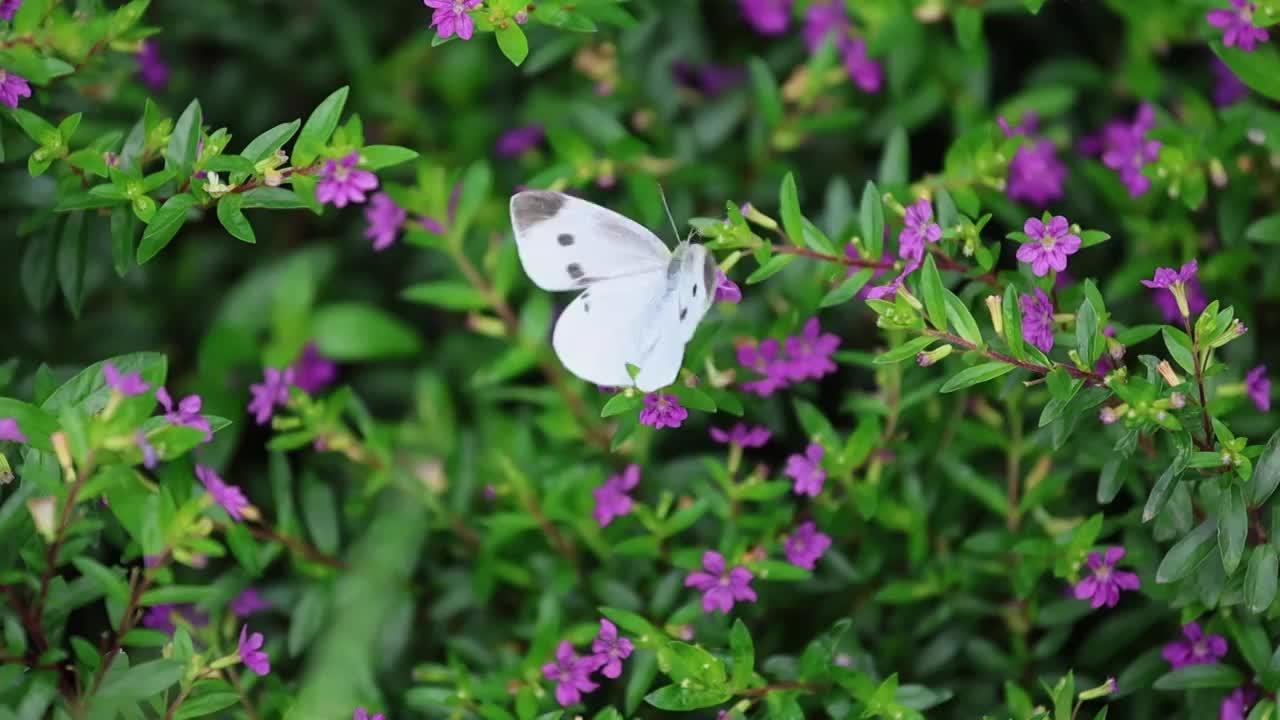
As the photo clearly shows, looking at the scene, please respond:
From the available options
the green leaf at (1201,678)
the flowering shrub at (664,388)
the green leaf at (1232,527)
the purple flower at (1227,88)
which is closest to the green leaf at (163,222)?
the flowering shrub at (664,388)

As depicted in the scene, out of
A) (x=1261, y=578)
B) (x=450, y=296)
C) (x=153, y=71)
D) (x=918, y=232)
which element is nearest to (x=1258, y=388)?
(x=1261, y=578)

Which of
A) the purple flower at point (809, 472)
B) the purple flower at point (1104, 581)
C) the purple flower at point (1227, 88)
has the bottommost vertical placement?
the purple flower at point (1104, 581)

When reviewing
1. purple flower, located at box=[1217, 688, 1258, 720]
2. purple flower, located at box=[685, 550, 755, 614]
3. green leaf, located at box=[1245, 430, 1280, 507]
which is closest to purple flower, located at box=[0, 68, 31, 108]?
purple flower, located at box=[685, 550, 755, 614]

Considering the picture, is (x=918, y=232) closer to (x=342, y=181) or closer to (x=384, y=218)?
(x=342, y=181)

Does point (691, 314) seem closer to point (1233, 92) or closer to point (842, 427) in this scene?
point (842, 427)

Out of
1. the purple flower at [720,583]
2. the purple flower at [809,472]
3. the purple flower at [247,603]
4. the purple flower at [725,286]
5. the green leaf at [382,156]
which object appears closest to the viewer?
the purple flower at [725,286]

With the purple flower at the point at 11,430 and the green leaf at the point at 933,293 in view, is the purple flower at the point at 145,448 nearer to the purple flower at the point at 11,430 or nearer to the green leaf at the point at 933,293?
the purple flower at the point at 11,430

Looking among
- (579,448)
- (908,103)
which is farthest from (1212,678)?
(908,103)

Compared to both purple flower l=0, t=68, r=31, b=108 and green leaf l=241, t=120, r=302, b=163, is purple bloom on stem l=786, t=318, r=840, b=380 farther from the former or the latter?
purple flower l=0, t=68, r=31, b=108
